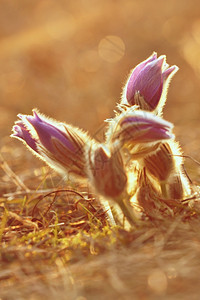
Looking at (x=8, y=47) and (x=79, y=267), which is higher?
(x=8, y=47)

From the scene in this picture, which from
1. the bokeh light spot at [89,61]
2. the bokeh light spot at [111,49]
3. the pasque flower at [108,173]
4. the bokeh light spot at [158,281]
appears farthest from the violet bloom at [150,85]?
the bokeh light spot at [111,49]

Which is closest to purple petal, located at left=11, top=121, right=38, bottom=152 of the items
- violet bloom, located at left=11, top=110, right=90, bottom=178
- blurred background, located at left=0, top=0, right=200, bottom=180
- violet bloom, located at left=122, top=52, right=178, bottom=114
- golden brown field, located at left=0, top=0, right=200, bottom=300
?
violet bloom, located at left=11, top=110, right=90, bottom=178

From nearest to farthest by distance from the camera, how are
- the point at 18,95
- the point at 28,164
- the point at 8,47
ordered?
1. the point at 28,164
2. the point at 18,95
3. the point at 8,47

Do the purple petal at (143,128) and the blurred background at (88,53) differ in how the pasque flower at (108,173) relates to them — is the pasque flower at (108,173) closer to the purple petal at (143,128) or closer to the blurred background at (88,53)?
the purple petal at (143,128)

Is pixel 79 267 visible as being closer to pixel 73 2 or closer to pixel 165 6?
pixel 165 6

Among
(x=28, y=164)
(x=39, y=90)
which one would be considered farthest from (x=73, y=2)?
(x=28, y=164)

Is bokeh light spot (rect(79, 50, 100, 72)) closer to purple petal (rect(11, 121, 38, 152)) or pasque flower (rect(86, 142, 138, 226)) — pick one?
purple petal (rect(11, 121, 38, 152))

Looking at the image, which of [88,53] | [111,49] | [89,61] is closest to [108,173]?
[89,61]
